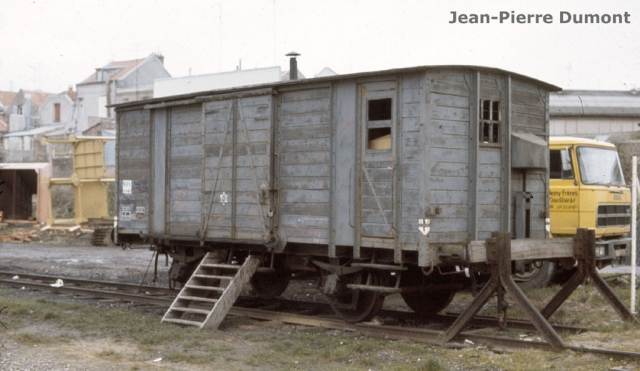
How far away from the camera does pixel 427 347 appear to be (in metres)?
8.85

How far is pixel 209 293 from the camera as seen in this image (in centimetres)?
1169

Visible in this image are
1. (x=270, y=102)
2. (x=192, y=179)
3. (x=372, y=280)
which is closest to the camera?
(x=372, y=280)

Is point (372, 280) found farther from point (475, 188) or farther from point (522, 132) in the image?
point (522, 132)

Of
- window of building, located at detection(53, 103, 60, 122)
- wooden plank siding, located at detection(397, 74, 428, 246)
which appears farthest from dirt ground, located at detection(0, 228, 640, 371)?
window of building, located at detection(53, 103, 60, 122)

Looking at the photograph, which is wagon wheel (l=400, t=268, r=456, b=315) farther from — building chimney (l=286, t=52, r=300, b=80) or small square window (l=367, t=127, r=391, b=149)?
building chimney (l=286, t=52, r=300, b=80)

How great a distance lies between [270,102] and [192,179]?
7.22ft

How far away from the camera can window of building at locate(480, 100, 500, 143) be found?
9891 mm

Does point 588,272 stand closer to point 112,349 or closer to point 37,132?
point 112,349

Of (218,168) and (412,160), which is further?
(218,168)

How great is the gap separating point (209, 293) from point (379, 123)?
396 centimetres

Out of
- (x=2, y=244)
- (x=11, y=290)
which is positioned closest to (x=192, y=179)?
(x=11, y=290)

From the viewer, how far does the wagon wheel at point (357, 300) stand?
1028cm

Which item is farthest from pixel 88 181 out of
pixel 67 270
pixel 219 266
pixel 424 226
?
pixel 424 226

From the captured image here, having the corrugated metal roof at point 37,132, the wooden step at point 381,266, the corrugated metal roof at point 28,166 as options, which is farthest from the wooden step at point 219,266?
the corrugated metal roof at point 37,132
